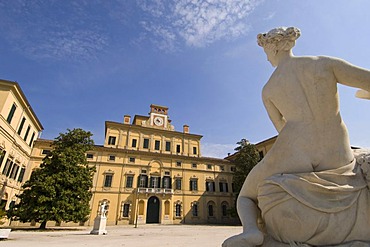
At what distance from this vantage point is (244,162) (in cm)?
2462

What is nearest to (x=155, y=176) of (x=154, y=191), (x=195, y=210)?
(x=154, y=191)

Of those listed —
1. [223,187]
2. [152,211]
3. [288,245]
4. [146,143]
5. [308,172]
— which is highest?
[146,143]

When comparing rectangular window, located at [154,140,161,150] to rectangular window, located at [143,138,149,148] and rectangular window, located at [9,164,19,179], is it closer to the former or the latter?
rectangular window, located at [143,138,149,148]

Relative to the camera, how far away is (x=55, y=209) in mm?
15297

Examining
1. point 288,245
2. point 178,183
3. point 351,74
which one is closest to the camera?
point 288,245

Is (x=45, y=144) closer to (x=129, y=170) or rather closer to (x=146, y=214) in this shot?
(x=129, y=170)

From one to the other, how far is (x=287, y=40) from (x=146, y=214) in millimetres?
25722

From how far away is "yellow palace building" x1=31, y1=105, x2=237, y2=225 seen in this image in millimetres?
24219

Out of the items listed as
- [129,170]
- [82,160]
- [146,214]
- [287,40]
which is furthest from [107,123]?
[287,40]

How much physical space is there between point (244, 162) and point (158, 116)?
44.9ft

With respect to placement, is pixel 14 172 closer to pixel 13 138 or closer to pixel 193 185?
pixel 13 138

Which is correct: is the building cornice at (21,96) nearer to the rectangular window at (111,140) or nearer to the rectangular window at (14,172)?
the rectangular window at (14,172)

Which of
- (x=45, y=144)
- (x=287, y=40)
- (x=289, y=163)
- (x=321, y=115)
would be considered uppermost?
(x=45, y=144)

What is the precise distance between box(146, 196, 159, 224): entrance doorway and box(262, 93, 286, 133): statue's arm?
25.5 m
